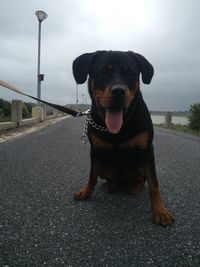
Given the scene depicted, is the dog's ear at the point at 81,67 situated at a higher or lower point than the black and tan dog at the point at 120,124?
higher

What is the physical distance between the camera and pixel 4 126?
402 inches

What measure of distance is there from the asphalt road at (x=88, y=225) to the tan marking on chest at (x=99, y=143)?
0.60 m

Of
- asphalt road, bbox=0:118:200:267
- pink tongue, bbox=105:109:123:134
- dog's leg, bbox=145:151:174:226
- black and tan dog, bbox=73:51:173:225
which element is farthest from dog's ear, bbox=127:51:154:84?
asphalt road, bbox=0:118:200:267

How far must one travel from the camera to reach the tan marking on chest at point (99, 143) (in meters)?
3.03

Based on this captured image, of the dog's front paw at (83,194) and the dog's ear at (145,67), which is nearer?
the dog's front paw at (83,194)

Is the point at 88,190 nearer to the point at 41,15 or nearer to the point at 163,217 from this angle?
the point at 163,217

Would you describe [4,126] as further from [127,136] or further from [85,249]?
Result: [85,249]

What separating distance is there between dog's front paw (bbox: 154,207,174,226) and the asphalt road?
0.18 feet

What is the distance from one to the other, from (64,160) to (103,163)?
2.49 metres

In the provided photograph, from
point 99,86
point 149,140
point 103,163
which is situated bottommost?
point 103,163

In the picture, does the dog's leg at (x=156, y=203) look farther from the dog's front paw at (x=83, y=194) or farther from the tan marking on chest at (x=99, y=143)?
the dog's front paw at (x=83, y=194)

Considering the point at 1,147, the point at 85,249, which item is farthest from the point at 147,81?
the point at 1,147

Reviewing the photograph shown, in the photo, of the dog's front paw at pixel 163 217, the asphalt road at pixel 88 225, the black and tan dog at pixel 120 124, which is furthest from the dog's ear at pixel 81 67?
the dog's front paw at pixel 163 217

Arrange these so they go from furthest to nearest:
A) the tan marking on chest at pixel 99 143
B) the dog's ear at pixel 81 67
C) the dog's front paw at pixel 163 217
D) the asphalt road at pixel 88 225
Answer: the dog's ear at pixel 81 67 < the tan marking on chest at pixel 99 143 < the dog's front paw at pixel 163 217 < the asphalt road at pixel 88 225
